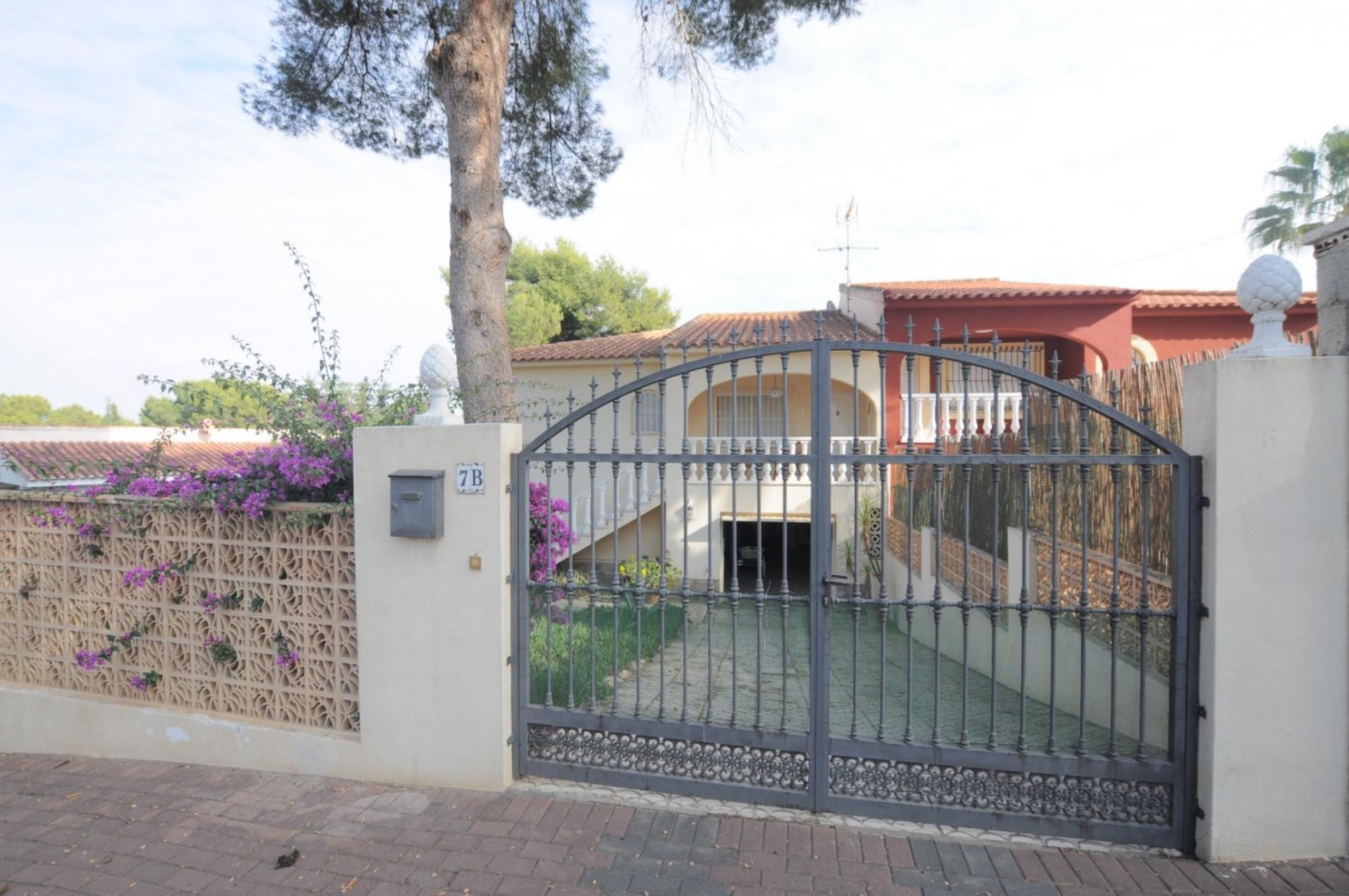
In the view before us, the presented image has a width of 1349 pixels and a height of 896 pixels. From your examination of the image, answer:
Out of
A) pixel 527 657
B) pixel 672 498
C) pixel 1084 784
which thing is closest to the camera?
pixel 1084 784

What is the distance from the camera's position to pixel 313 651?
4.00m

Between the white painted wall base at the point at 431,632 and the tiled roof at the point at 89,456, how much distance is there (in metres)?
1.59

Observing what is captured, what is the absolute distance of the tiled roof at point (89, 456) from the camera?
473 cm

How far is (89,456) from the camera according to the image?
1764 cm

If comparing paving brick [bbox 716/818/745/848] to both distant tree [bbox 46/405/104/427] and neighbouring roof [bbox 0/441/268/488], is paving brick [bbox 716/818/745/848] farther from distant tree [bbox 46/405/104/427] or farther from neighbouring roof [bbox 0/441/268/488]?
distant tree [bbox 46/405/104/427]

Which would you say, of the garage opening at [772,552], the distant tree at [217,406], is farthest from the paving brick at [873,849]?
the garage opening at [772,552]

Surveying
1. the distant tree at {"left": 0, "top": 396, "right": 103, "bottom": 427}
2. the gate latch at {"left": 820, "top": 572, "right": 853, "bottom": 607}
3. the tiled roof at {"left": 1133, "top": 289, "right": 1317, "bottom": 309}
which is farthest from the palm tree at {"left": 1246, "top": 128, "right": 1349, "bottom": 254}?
the distant tree at {"left": 0, "top": 396, "right": 103, "bottom": 427}

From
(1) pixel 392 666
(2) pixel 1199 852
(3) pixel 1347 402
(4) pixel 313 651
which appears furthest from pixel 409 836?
(3) pixel 1347 402

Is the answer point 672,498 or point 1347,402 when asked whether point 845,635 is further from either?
point 1347,402

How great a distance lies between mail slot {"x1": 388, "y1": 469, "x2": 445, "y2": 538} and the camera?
3.64 metres

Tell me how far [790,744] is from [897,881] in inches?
28.1

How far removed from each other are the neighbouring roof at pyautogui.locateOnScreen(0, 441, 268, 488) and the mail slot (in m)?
1.64

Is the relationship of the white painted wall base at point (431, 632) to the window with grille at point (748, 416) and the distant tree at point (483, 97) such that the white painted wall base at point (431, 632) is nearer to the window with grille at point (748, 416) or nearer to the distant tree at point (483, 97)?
the distant tree at point (483, 97)

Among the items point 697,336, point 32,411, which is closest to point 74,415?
point 32,411
